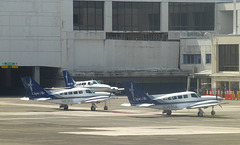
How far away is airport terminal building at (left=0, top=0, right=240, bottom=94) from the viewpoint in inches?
4038

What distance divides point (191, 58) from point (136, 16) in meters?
11.0

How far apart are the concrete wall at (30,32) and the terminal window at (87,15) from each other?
2.82 meters

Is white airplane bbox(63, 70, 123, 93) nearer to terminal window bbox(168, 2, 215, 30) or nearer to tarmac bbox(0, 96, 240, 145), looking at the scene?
terminal window bbox(168, 2, 215, 30)

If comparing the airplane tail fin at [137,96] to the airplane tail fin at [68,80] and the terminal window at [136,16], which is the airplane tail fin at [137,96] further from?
the terminal window at [136,16]

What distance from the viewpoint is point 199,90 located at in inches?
3856

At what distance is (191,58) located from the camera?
4286 inches

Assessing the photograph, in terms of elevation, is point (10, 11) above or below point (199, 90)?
above

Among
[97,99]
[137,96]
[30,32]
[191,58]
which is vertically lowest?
[97,99]

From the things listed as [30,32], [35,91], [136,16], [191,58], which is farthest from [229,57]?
[35,91]

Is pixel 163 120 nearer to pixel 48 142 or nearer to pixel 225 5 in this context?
pixel 48 142

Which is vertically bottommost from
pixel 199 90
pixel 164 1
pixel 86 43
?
pixel 199 90

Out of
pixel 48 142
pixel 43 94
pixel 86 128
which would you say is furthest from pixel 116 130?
pixel 43 94

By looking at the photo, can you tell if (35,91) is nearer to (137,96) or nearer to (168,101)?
(137,96)

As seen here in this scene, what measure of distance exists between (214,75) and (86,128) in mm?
52485
